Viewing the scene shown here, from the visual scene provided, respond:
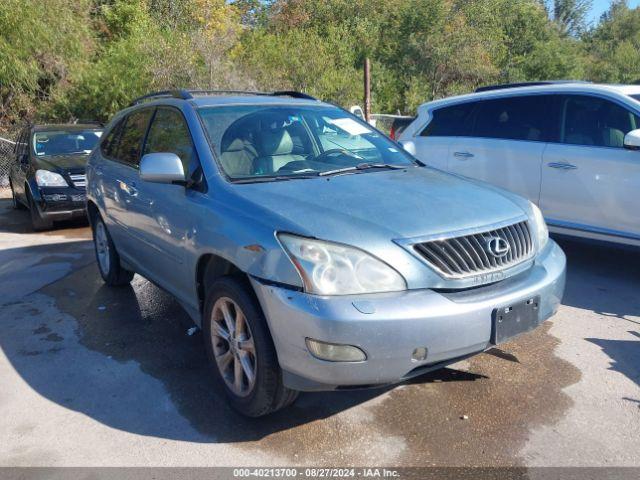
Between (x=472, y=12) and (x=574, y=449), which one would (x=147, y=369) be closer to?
(x=574, y=449)

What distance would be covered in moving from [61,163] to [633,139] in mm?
7692

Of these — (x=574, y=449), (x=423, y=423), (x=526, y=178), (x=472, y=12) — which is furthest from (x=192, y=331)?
(x=472, y=12)

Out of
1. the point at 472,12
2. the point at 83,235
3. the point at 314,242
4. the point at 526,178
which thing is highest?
the point at 472,12

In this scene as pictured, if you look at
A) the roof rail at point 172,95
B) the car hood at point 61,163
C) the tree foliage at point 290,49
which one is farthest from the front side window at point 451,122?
the tree foliage at point 290,49

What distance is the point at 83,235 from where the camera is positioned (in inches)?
336

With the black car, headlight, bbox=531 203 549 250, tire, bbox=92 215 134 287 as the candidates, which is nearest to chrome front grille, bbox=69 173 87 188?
the black car

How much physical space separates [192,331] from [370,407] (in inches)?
69.7

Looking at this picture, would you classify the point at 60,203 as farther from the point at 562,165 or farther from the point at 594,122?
the point at 594,122

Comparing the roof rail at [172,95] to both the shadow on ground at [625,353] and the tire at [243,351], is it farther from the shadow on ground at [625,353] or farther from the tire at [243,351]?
the shadow on ground at [625,353]

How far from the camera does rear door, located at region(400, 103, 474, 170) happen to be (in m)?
6.70

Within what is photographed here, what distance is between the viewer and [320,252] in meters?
2.81

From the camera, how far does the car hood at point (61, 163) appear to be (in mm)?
8817

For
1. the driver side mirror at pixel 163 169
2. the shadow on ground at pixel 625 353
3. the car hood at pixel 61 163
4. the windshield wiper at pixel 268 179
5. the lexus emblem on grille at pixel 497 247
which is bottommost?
the shadow on ground at pixel 625 353

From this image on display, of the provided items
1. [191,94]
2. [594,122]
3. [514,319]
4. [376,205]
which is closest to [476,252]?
[514,319]
